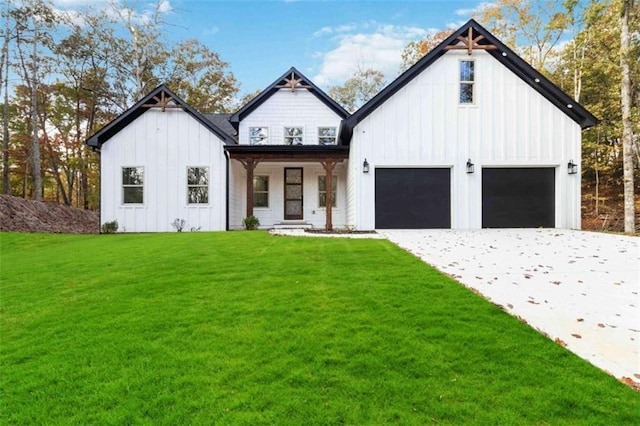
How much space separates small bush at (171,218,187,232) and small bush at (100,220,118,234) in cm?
212

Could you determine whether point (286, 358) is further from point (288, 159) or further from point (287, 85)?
point (287, 85)

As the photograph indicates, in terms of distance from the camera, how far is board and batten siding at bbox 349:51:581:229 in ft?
38.2

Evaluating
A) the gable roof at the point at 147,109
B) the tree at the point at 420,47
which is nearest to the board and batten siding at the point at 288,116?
the gable roof at the point at 147,109

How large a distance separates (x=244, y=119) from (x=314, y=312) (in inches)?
540

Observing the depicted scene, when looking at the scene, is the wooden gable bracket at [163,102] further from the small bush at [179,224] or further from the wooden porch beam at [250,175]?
the small bush at [179,224]

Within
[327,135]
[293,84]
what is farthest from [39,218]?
[327,135]

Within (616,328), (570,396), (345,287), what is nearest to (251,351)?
(345,287)

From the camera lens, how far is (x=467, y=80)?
11859 millimetres

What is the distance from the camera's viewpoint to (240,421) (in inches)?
75.3

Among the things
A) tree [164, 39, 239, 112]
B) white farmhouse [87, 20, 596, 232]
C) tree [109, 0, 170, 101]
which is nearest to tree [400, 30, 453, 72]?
white farmhouse [87, 20, 596, 232]

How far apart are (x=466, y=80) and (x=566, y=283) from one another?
9.28 meters

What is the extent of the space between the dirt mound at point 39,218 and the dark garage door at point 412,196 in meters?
14.9

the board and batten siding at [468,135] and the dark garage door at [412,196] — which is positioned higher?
the board and batten siding at [468,135]

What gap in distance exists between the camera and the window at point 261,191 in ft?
50.4
